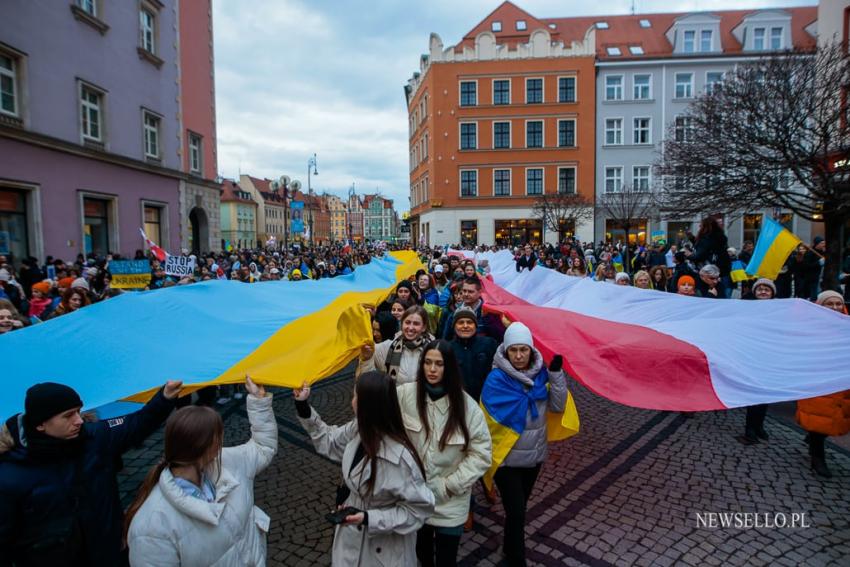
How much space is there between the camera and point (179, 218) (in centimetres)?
2452

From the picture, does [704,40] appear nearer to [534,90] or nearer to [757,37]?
[757,37]

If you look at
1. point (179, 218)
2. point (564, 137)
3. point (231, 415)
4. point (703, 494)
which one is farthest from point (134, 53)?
point (564, 137)

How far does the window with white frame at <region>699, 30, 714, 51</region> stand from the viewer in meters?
39.0

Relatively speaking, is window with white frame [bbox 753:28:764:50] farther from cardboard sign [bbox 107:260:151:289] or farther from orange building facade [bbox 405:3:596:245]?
cardboard sign [bbox 107:260:151:289]

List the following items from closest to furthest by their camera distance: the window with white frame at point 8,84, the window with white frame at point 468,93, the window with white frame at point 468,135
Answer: the window with white frame at point 8,84, the window with white frame at point 468,93, the window with white frame at point 468,135

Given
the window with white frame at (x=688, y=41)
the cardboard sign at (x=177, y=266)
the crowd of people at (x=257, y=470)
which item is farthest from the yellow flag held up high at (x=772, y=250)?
the window with white frame at (x=688, y=41)

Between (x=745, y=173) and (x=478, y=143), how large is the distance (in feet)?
104

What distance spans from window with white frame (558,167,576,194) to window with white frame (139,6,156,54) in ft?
99.9

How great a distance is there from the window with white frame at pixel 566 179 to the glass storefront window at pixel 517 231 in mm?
3681

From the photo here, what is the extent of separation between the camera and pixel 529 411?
12.5 ft

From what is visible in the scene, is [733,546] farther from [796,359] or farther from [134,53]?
[134,53]

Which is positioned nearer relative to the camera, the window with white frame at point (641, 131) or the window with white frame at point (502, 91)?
the window with white frame at point (641, 131)

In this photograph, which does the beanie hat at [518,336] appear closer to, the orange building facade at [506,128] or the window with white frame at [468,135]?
the orange building facade at [506,128]

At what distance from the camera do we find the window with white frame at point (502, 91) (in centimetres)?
4066
